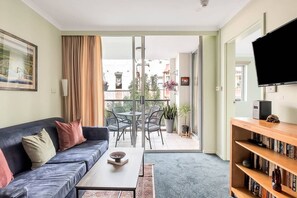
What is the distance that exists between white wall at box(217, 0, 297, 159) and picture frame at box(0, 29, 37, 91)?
300cm

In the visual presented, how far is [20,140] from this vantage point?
2.28 m

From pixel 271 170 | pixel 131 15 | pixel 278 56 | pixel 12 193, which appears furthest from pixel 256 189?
pixel 131 15

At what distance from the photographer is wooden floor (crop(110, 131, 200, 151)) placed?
179 inches

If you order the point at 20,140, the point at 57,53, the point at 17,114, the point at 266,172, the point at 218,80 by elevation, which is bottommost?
the point at 266,172

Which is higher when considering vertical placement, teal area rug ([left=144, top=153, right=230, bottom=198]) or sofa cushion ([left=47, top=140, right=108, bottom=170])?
sofa cushion ([left=47, top=140, right=108, bottom=170])

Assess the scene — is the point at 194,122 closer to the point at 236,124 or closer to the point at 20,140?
the point at 236,124

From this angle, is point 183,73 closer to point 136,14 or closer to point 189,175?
point 136,14

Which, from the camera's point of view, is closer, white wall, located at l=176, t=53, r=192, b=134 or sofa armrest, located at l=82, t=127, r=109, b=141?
sofa armrest, located at l=82, t=127, r=109, b=141

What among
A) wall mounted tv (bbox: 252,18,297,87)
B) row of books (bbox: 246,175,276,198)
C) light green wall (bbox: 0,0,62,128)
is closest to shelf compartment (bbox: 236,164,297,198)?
row of books (bbox: 246,175,276,198)

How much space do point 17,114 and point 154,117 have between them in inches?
106

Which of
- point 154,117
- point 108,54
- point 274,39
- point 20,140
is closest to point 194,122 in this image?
point 154,117

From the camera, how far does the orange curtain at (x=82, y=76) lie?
4.13m

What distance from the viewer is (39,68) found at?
3262 mm

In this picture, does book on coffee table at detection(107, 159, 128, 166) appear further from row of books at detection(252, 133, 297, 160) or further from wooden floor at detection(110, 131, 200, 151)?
wooden floor at detection(110, 131, 200, 151)
